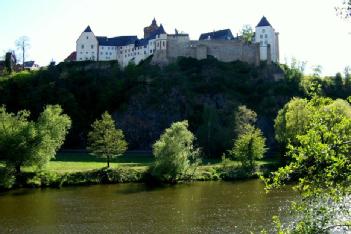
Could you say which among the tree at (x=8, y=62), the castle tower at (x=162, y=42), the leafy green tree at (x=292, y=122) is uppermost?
the castle tower at (x=162, y=42)

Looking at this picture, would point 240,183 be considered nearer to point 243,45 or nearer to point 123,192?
point 123,192

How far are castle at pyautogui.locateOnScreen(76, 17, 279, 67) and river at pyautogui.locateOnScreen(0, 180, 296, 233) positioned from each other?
4608cm

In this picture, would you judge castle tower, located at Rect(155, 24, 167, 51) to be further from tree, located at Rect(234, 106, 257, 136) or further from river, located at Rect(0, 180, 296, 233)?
river, located at Rect(0, 180, 296, 233)

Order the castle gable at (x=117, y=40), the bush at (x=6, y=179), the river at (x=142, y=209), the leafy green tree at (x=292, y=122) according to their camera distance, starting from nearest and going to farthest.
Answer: the river at (x=142, y=209) → the bush at (x=6, y=179) → the leafy green tree at (x=292, y=122) → the castle gable at (x=117, y=40)

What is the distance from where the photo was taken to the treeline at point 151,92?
248 feet

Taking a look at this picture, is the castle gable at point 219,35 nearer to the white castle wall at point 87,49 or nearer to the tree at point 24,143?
the white castle wall at point 87,49

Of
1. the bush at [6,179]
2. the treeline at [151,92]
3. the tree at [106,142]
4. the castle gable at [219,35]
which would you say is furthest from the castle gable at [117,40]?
the bush at [6,179]

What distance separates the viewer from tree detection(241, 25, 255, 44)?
300ft

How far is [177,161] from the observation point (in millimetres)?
45844

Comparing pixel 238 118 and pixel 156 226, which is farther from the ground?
pixel 238 118

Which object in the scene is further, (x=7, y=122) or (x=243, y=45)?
(x=243, y=45)

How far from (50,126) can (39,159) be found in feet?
15.0

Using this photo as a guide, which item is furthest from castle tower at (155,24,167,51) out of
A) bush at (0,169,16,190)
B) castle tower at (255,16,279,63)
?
bush at (0,169,16,190)

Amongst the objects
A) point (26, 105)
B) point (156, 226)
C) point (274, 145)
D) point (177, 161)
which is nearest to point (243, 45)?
point (274, 145)
